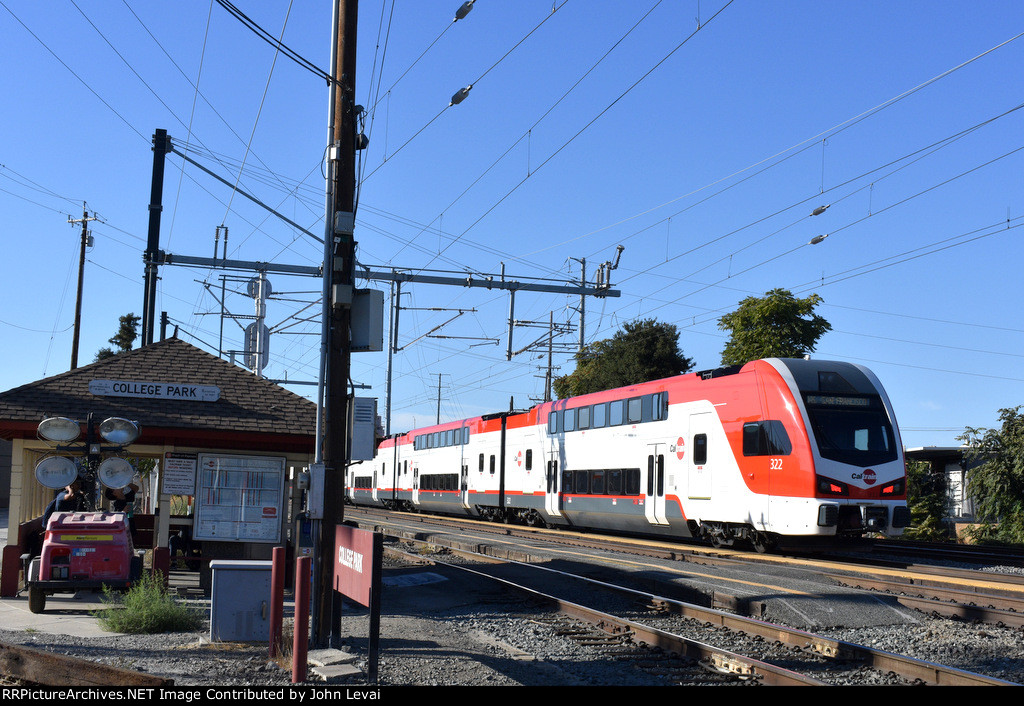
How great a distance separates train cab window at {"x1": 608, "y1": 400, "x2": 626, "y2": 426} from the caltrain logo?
749cm

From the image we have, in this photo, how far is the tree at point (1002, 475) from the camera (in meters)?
24.9

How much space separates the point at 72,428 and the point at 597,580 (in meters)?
7.74

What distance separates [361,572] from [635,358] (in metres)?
44.2

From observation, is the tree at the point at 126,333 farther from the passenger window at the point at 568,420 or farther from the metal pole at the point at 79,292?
the passenger window at the point at 568,420

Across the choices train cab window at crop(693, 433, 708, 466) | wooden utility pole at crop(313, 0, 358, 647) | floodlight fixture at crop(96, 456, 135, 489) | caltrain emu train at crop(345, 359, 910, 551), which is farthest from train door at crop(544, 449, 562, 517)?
wooden utility pole at crop(313, 0, 358, 647)

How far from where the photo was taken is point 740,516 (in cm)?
1911

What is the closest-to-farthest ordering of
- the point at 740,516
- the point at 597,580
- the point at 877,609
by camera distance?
the point at 877,609
the point at 597,580
the point at 740,516

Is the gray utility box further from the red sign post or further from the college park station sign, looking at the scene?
the college park station sign

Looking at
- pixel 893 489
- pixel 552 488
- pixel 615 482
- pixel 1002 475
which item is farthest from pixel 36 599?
pixel 1002 475

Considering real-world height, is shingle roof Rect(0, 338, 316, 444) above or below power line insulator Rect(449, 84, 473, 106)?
below

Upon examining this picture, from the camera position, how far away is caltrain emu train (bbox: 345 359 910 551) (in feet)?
57.3

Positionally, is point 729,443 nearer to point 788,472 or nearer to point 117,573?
point 788,472
